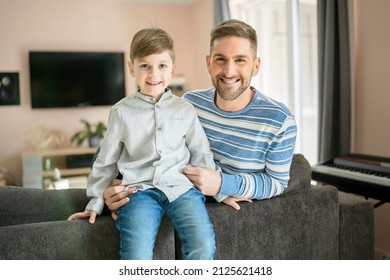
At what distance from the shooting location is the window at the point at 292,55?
2.62 m

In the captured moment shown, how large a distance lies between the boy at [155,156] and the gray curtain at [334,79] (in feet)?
4.41

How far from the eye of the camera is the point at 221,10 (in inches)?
133

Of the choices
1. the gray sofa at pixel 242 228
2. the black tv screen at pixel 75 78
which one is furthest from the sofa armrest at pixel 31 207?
the black tv screen at pixel 75 78

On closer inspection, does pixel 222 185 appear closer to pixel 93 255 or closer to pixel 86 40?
pixel 93 255

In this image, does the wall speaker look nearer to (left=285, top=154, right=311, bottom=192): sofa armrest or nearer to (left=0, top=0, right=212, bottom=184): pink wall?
(left=0, top=0, right=212, bottom=184): pink wall

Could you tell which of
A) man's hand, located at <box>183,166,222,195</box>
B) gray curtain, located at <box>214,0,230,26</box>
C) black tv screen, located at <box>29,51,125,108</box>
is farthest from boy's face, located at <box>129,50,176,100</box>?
black tv screen, located at <box>29,51,125,108</box>

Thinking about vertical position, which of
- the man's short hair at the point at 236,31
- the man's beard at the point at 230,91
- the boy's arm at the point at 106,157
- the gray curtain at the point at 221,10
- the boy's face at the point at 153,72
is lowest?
the boy's arm at the point at 106,157

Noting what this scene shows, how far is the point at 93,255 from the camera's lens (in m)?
0.90

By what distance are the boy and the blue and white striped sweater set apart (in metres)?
0.07

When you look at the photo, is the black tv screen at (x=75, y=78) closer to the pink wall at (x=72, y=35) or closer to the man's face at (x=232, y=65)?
the pink wall at (x=72, y=35)

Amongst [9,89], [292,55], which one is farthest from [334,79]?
[9,89]

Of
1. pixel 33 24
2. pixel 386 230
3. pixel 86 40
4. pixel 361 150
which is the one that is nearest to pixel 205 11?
pixel 86 40

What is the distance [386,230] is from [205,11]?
2.70 m

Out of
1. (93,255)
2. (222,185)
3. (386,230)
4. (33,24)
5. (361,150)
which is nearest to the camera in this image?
(93,255)
